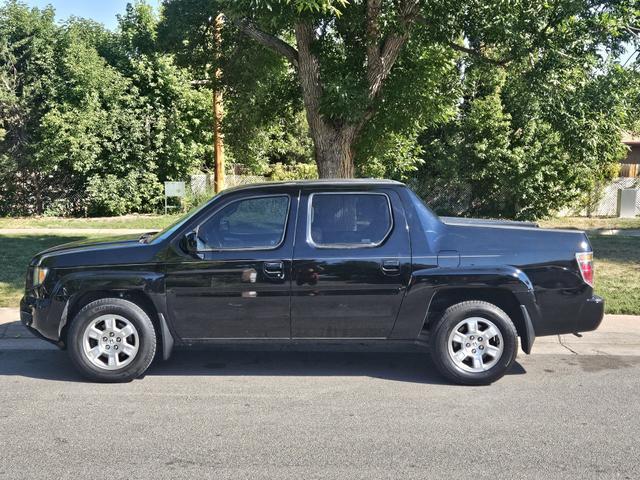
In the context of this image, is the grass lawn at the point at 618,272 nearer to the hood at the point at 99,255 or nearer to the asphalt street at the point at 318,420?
the asphalt street at the point at 318,420

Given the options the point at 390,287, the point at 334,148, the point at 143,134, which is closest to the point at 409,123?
the point at 334,148

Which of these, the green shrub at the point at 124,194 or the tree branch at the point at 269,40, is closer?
the tree branch at the point at 269,40

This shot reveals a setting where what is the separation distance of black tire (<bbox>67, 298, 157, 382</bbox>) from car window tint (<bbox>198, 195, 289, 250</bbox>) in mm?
814

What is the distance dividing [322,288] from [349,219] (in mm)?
666

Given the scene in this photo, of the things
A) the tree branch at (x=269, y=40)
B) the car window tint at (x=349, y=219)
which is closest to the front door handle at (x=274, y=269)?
the car window tint at (x=349, y=219)

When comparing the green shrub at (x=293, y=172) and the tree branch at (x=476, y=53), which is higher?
the tree branch at (x=476, y=53)

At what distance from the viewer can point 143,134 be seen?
67.6ft

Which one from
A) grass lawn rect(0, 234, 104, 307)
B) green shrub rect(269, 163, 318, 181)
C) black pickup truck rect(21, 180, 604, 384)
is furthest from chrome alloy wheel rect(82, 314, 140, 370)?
green shrub rect(269, 163, 318, 181)

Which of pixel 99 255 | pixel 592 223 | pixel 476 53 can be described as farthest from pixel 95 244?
pixel 592 223

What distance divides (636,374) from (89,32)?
66.9 ft

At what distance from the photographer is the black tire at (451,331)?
17.9 feet

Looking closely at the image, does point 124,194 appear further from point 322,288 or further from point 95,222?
point 322,288

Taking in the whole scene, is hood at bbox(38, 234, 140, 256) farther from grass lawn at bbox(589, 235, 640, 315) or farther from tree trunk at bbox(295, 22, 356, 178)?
grass lawn at bbox(589, 235, 640, 315)

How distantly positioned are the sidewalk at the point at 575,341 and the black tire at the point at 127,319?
1.49 meters
